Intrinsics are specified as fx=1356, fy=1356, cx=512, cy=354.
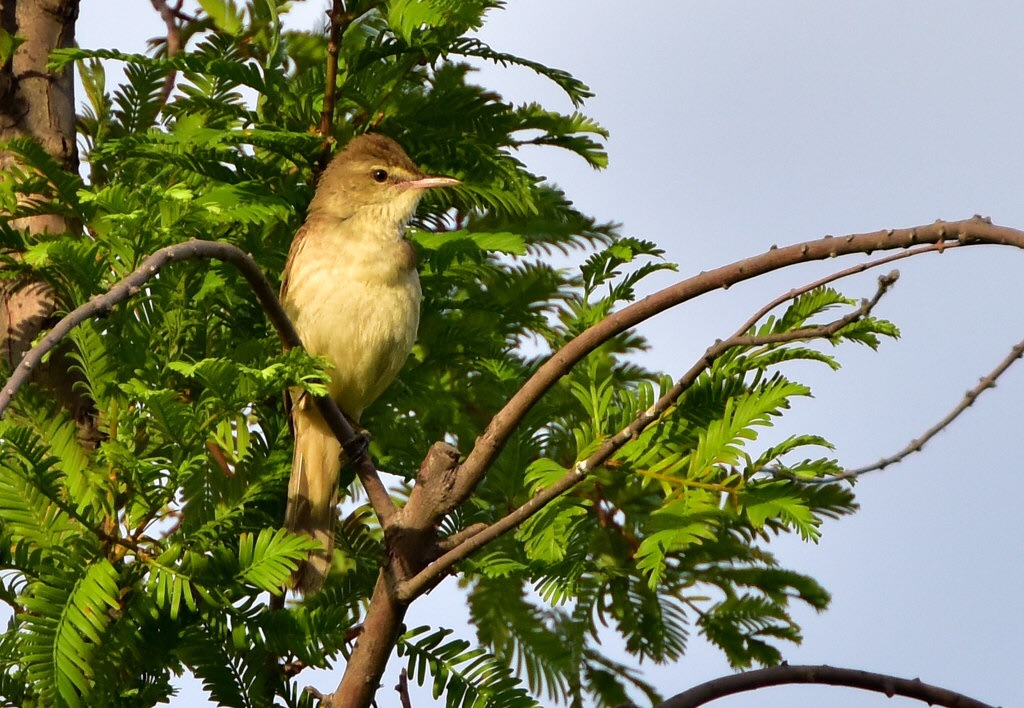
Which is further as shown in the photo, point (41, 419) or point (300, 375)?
point (41, 419)

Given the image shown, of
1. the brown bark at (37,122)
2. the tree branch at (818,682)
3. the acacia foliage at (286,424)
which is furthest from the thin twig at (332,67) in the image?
the tree branch at (818,682)

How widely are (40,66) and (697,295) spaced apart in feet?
10.3

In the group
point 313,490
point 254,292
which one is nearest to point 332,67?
point 254,292

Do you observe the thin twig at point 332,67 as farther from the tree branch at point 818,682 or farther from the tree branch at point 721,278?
the tree branch at point 818,682

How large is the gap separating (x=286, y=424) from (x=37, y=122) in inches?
66.9

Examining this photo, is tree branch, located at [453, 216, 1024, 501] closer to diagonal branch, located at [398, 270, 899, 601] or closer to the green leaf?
diagonal branch, located at [398, 270, 899, 601]

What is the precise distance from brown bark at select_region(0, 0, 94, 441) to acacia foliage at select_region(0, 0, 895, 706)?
196mm

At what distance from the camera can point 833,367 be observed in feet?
11.5

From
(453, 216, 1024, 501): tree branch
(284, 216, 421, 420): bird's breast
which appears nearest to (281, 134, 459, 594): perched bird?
(284, 216, 421, 420): bird's breast

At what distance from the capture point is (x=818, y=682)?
10.4 ft

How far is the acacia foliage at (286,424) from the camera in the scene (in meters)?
3.31

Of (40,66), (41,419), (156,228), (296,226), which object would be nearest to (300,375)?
(156,228)

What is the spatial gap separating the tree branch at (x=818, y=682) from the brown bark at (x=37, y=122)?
2166 mm

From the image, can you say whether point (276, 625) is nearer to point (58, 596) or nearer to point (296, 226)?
point (58, 596)
